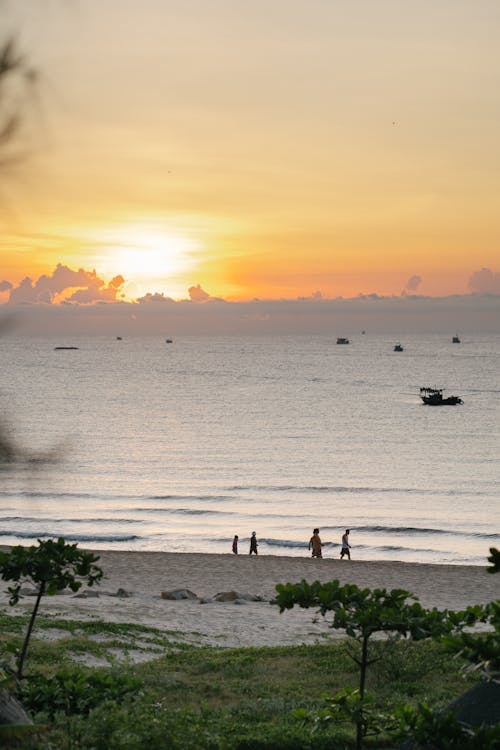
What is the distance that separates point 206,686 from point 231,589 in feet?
57.8

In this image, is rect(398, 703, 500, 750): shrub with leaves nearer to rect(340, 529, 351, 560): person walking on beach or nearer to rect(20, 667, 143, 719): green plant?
rect(20, 667, 143, 719): green plant

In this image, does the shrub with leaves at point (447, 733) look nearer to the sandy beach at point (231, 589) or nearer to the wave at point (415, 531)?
the sandy beach at point (231, 589)

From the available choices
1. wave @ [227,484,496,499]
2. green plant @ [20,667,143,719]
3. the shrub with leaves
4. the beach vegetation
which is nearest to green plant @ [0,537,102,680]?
green plant @ [20,667,143,719]

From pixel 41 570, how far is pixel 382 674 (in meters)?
8.21

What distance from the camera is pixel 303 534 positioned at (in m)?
49.1

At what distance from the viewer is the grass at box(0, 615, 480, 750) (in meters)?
10.9

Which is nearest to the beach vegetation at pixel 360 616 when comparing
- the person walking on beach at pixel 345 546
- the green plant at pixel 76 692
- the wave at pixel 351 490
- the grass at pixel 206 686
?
the green plant at pixel 76 692

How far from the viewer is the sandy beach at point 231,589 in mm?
24422

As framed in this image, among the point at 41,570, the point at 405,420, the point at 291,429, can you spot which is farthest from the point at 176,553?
the point at 405,420

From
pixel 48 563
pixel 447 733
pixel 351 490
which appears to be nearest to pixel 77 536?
pixel 351 490

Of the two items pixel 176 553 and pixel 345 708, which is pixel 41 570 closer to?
pixel 345 708

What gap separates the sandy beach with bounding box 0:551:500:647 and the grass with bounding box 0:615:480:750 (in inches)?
72.8

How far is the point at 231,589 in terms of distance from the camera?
3356 cm

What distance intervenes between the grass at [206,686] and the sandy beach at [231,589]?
1849 millimetres
